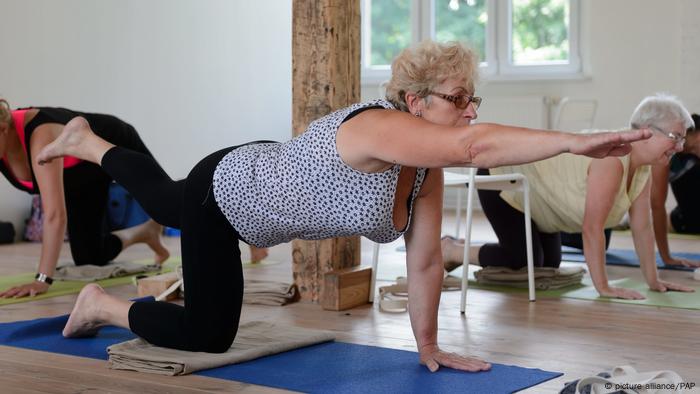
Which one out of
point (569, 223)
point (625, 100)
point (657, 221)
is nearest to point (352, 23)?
point (569, 223)

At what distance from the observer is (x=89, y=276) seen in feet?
13.8

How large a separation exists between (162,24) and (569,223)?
4123 mm

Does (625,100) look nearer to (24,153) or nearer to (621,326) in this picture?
(621,326)

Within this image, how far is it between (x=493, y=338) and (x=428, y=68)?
1.09 meters

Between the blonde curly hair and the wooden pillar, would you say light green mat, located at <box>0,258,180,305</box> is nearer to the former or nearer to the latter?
the wooden pillar

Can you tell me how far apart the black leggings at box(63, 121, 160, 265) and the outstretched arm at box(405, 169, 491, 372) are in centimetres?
191

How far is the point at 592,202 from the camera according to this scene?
345cm

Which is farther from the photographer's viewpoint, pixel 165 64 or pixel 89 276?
pixel 165 64

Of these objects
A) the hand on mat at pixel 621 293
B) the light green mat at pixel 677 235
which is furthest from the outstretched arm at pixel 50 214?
the light green mat at pixel 677 235

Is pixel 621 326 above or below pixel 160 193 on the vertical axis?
below

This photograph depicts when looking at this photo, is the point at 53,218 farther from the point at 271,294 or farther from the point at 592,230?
the point at 592,230

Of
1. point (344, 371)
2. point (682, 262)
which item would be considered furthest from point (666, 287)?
point (344, 371)

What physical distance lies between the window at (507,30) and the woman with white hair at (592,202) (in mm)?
3486

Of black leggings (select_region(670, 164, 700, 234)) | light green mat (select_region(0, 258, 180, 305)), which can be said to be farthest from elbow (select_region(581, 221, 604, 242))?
black leggings (select_region(670, 164, 700, 234))
